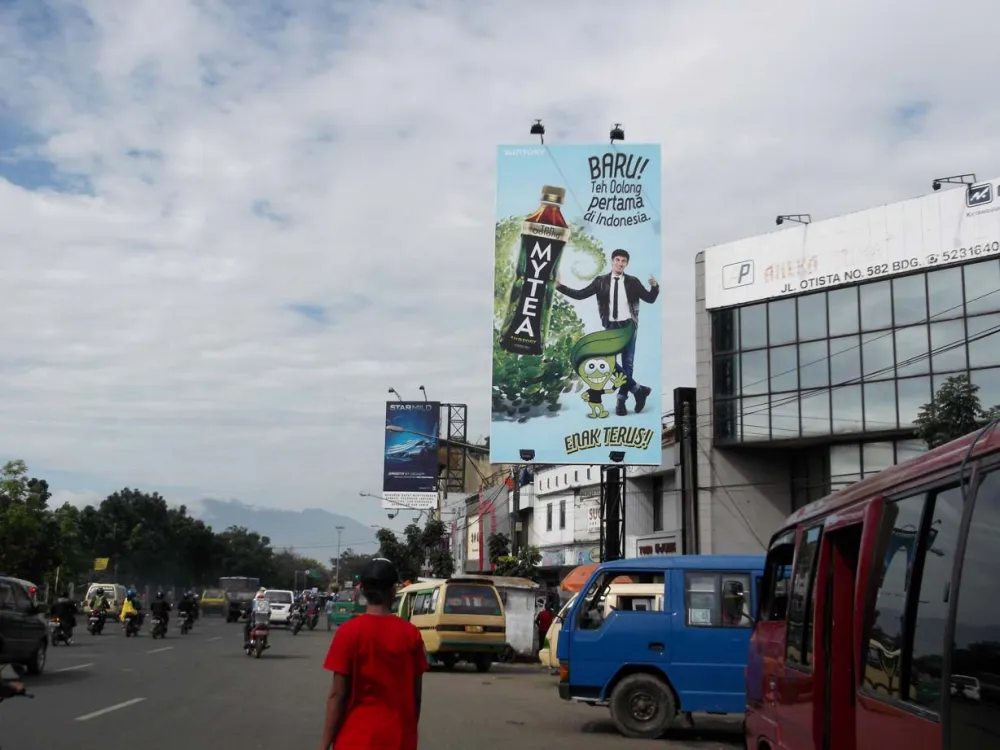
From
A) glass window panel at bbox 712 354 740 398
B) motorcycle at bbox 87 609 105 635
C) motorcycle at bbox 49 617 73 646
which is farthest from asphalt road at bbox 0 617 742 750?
glass window panel at bbox 712 354 740 398

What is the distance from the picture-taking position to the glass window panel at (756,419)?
33.4 m

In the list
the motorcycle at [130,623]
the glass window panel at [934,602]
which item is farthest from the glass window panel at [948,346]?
the glass window panel at [934,602]

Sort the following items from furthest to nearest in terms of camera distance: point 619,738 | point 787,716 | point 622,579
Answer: point 622,579 < point 619,738 < point 787,716

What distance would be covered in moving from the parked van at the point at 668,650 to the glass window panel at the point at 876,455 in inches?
761

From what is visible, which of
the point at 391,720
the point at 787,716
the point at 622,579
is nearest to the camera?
the point at 391,720

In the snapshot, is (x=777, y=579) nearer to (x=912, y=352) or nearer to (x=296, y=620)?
(x=912, y=352)

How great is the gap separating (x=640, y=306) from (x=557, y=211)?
360cm

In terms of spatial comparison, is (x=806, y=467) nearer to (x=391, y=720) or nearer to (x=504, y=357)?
(x=504, y=357)

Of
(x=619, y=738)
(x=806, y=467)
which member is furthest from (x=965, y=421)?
(x=806, y=467)

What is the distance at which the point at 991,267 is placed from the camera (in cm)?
2772

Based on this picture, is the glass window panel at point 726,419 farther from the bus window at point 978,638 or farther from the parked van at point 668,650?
the bus window at point 978,638

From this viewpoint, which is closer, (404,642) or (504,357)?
(404,642)

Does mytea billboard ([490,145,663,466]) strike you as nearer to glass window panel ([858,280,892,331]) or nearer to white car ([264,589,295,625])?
glass window panel ([858,280,892,331])

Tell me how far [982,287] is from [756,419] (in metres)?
8.16
